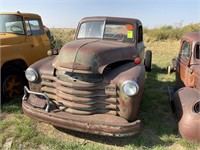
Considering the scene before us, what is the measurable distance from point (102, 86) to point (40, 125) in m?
1.50

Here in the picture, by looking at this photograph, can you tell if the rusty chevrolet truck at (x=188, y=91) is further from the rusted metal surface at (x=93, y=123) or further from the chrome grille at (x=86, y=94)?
the chrome grille at (x=86, y=94)

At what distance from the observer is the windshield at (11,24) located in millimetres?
5883

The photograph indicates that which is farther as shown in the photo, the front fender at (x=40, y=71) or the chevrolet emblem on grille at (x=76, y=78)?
the front fender at (x=40, y=71)

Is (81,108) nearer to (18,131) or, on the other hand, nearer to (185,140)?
(18,131)

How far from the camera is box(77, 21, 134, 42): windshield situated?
5500 mm

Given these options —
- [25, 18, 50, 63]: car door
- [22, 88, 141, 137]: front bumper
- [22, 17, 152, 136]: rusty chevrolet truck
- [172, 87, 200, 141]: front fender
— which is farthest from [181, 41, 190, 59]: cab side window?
[25, 18, 50, 63]: car door

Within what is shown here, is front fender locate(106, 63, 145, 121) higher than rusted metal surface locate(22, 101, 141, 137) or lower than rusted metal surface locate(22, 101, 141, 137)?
higher

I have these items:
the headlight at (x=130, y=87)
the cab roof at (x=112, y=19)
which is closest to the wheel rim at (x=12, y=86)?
the cab roof at (x=112, y=19)

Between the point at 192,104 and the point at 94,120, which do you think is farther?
the point at 192,104

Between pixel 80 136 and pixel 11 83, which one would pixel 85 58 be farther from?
pixel 11 83

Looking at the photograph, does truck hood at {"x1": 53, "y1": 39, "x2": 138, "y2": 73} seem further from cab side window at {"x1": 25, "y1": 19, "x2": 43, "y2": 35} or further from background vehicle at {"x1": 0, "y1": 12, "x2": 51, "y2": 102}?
cab side window at {"x1": 25, "y1": 19, "x2": 43, "y2": 35}

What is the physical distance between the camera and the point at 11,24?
5961 millimetres

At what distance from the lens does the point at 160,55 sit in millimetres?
13289

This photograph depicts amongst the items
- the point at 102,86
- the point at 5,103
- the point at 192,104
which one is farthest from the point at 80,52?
the point at 5,103
